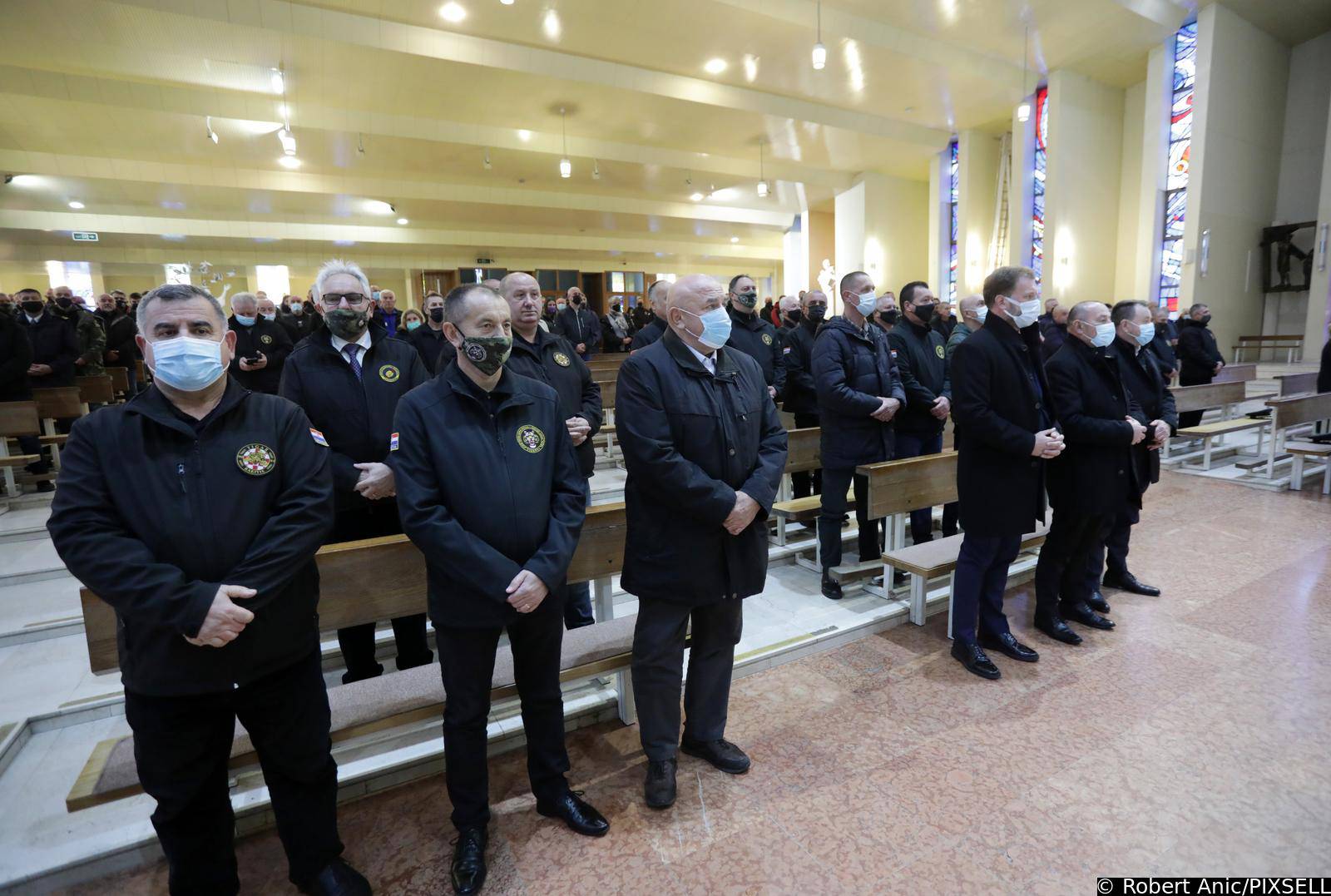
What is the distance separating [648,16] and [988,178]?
29.6 ft

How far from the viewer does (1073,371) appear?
2.90 metres

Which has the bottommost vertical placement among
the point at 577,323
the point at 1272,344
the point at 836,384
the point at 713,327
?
the point at 836,384

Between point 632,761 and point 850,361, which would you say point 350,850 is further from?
point 850,361

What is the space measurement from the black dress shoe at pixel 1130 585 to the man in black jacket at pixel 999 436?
3.68 ft

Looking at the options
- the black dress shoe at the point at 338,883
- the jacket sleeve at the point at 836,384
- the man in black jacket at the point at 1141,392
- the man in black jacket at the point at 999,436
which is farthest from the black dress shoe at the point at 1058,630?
the black dress shoe at the point at 338,883

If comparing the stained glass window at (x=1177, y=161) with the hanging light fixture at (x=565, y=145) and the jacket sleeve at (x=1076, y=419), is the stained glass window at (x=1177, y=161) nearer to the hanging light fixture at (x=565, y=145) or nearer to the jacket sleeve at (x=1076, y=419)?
the hanging light fixture at (x=565, y=145)

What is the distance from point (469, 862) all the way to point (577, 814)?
1.04 ft

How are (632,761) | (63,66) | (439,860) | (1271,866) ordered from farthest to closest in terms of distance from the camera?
(63,66), (632,761), (439,860), (1271,866)

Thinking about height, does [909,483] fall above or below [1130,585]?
above

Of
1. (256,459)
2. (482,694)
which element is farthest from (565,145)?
(482,694)

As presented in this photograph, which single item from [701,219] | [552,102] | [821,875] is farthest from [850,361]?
[701,219]

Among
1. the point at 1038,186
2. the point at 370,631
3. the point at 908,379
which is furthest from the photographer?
the point at 1038,186

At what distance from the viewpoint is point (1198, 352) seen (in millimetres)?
7242

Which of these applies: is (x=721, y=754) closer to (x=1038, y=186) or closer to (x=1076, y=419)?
(x=1076, y=419)
